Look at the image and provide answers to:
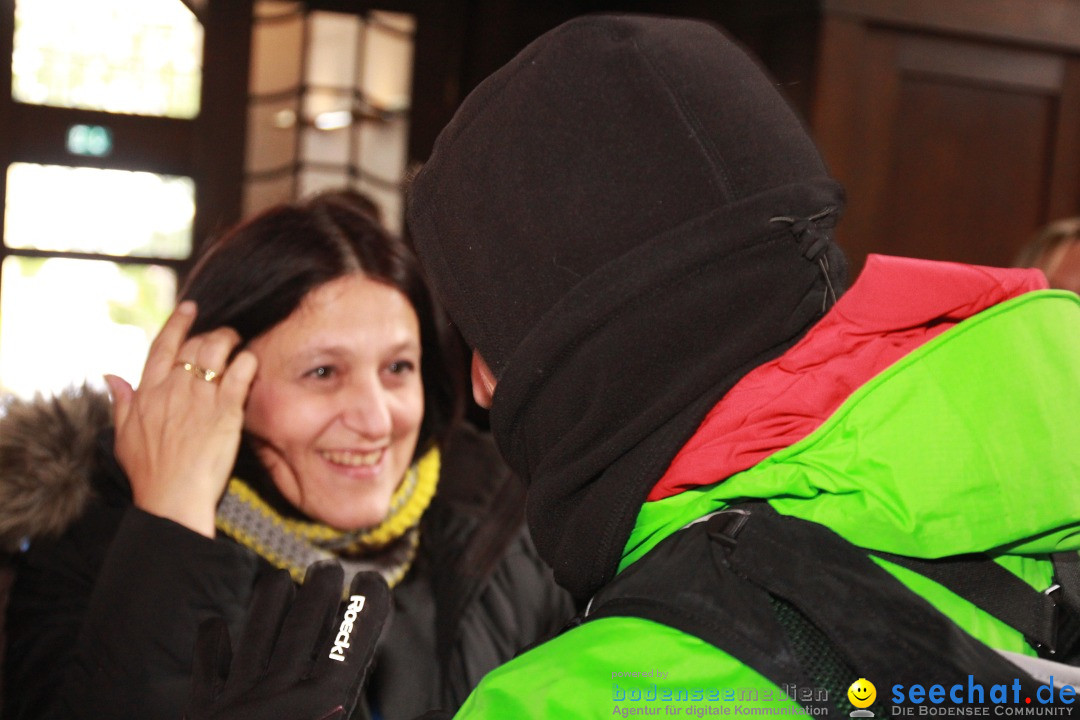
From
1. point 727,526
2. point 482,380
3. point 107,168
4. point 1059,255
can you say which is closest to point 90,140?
point 107,168

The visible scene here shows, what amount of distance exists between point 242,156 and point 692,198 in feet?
10.3

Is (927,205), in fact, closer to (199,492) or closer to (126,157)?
(199,492)

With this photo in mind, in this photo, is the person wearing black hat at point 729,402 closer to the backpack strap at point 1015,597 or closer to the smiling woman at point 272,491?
the backpack strap at point 1015,597

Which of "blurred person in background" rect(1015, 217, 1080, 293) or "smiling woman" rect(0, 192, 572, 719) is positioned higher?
"blurred person in background" rect(1015, 217, 1080, 293)

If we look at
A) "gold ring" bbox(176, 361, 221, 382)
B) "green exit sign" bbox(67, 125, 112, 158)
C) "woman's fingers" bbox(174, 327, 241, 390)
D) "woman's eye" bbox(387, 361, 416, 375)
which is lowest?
"woman's eye" bbox(387, 361, 416, 375)

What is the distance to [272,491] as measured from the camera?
1.48 metres

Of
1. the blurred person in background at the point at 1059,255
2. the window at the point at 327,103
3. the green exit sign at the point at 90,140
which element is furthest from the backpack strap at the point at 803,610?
the green exit sign at the point at 90,140

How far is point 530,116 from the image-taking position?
29.7 inches

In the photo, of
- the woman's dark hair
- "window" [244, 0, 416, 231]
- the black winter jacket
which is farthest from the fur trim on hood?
"window" [244, 0, 416, 231]

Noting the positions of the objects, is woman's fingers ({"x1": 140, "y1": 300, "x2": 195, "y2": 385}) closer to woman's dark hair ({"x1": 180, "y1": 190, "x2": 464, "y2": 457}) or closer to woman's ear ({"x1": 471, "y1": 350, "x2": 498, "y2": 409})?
woman's dark hair ({"x1": 180, "y1": 190, "x2": 464, "y2": 457})

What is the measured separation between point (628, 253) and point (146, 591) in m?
0.84

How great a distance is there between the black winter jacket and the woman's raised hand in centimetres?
4

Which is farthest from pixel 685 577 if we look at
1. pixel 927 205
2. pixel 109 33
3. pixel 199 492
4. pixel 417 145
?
pixel 109 33

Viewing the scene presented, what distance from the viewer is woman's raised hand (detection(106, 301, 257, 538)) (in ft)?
4.38
